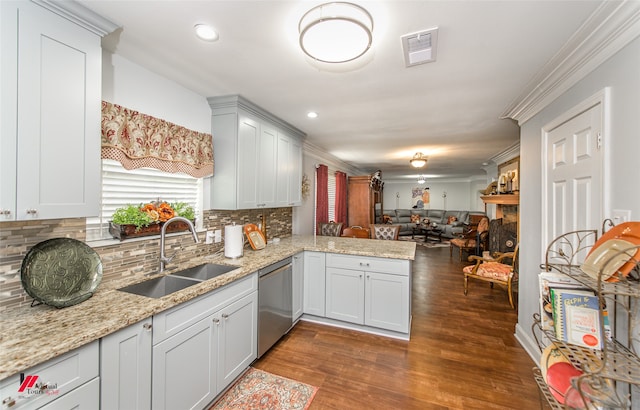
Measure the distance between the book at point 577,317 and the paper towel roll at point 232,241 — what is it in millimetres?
2284

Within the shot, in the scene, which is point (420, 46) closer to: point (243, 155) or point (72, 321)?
point (243, 155)

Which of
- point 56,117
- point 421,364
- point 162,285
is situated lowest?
point 421,364

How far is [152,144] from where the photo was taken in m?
1.97

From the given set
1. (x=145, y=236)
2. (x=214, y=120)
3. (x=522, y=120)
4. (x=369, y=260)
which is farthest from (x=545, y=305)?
(x=214, y=120)

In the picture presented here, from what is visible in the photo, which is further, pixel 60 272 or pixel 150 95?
pixel 150 95

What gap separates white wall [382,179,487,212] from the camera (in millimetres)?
10203

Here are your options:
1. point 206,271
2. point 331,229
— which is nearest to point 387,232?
point 331,229

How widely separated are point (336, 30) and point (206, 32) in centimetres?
81

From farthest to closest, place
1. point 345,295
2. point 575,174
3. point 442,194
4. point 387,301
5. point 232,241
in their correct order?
1. point 442,194
2. point 345,295
3. point 387,301
4. point 232,241
5. point 575,174

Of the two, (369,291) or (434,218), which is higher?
(434,218)

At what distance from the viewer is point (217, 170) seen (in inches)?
100

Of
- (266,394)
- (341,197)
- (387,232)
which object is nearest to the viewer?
(266,394)

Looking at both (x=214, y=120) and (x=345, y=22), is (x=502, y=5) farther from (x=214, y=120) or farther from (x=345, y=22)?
(x=214, y=120)

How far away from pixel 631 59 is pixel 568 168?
758 millimetres
